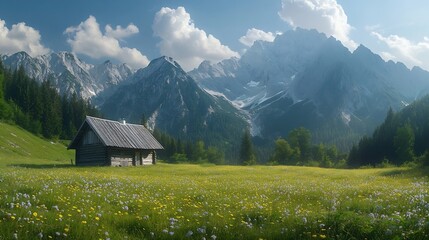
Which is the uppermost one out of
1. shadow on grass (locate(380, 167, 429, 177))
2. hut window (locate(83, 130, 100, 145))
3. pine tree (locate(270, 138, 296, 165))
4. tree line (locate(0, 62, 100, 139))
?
tree line (locate(0, 62, 100, 139))

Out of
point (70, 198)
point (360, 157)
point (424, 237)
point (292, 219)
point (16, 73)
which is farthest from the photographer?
point (16, 73)

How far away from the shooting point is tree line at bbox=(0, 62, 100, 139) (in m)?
118

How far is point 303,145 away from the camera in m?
136

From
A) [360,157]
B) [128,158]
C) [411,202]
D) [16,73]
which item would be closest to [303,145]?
[360,157]

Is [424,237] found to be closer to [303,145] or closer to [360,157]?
[360,157]

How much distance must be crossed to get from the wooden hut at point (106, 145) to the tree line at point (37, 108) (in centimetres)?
6417

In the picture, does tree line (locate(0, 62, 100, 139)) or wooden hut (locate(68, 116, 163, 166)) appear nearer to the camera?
wooden hut (locate(68, 116, 163, 166))

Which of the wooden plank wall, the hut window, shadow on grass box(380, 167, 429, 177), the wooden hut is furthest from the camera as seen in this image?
the hut window

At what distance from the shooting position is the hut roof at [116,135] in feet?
189

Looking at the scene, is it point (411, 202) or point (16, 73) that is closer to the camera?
point (411, 202)

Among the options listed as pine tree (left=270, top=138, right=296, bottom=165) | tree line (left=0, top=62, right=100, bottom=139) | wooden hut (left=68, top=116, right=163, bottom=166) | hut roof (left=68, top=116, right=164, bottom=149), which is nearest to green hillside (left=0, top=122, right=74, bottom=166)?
wooden hut (left=68, top=116, right=163, bottom=166)

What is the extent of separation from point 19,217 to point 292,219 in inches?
260

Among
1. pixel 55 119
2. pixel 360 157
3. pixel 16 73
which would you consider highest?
pixel 16 73

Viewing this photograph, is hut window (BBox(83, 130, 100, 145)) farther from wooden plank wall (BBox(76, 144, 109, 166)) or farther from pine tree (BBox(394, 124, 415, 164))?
pine tree (BBox(394, 124, 415, 164))
